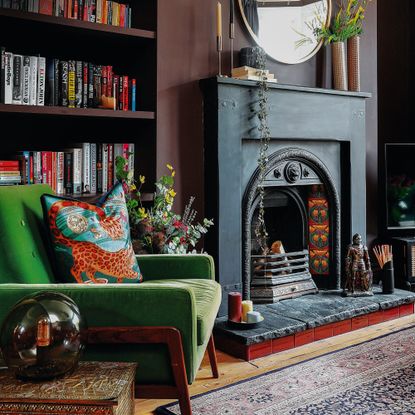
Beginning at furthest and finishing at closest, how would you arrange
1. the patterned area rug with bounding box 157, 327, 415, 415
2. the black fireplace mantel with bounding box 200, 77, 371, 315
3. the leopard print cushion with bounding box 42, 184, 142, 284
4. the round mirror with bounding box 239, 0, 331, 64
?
the round mirror with bounding box 239, 0, 331, 64
the black fireplace mantel with bounding box 200, 77, 371, 315
the patterned area rug with bounding box 157, 327, 415, 415
the leopard print cushion with bounding box 42, 184, 142, 284

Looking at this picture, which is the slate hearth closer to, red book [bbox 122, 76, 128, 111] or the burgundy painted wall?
the burgundy painted wall

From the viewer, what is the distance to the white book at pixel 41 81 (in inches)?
112

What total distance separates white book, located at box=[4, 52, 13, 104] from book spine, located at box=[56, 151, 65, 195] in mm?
345

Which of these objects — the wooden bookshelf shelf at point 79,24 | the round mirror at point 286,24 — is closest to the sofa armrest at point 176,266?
the wooden bookshelf shelf at point 79,24

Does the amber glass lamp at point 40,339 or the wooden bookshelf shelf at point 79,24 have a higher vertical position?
the wooden bookshelf shelf at point 79,24

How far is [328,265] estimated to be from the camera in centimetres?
394

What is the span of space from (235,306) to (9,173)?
130 centimetres

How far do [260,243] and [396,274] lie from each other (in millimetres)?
1238

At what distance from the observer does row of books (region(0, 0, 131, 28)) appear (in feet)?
9.15

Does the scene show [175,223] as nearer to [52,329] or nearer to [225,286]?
[225,286]

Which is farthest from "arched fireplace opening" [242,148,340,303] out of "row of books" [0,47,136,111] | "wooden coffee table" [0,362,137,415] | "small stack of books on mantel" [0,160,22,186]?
"wooden coffee table" [0,362,137,415]

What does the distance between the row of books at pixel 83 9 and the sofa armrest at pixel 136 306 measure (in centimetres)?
153

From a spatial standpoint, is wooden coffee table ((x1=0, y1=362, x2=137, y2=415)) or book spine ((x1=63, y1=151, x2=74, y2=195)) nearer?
wooden coffee table ((x1=0, y1=362, x2=137, y2=415))

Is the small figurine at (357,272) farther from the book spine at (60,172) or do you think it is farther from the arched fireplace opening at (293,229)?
the book spine at (60,172)
